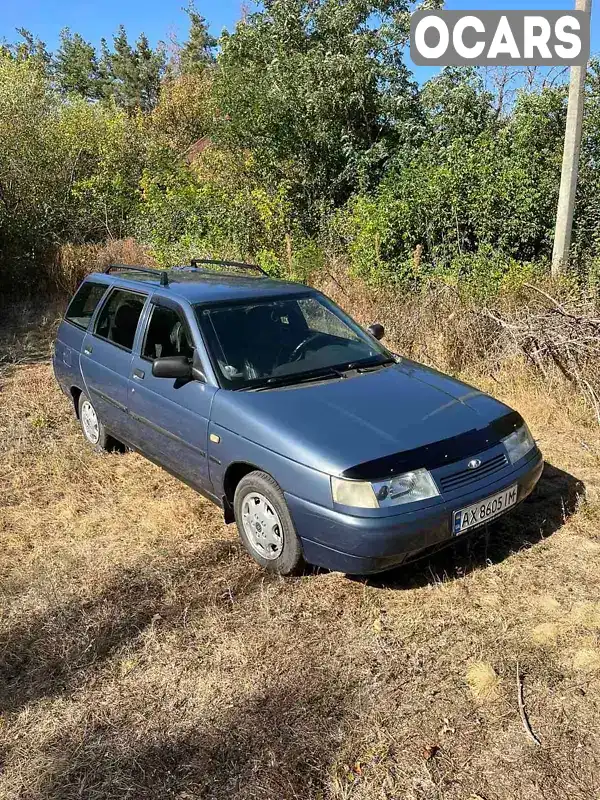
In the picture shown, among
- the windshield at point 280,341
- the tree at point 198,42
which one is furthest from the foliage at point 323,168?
the tree at point 198,42

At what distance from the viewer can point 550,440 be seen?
17.5ft

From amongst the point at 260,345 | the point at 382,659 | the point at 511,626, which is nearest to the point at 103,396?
the point at 260,345

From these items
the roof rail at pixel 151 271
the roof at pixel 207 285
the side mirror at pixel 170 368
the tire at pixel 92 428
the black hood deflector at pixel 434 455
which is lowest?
the tire at pixel 92 428

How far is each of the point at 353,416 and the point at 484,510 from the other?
89 cm

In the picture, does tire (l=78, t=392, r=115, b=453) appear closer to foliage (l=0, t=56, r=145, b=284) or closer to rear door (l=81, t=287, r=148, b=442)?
rear door (l=81, t=287, r=148, b=442)

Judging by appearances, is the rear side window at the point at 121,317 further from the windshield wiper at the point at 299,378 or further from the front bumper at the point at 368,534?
the front bumper at the point at 368,534

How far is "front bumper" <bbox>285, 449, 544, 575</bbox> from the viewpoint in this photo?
121 inches

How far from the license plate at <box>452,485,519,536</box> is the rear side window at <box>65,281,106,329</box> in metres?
3.71

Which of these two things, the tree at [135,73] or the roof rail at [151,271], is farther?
the tree at [135,73]

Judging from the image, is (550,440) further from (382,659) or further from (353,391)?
(382,659)

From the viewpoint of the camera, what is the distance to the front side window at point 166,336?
424 centimetres

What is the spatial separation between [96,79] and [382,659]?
4882 centimetres

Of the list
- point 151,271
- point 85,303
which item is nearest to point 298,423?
point 151,271

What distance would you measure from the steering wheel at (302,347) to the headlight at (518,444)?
4.74ft
